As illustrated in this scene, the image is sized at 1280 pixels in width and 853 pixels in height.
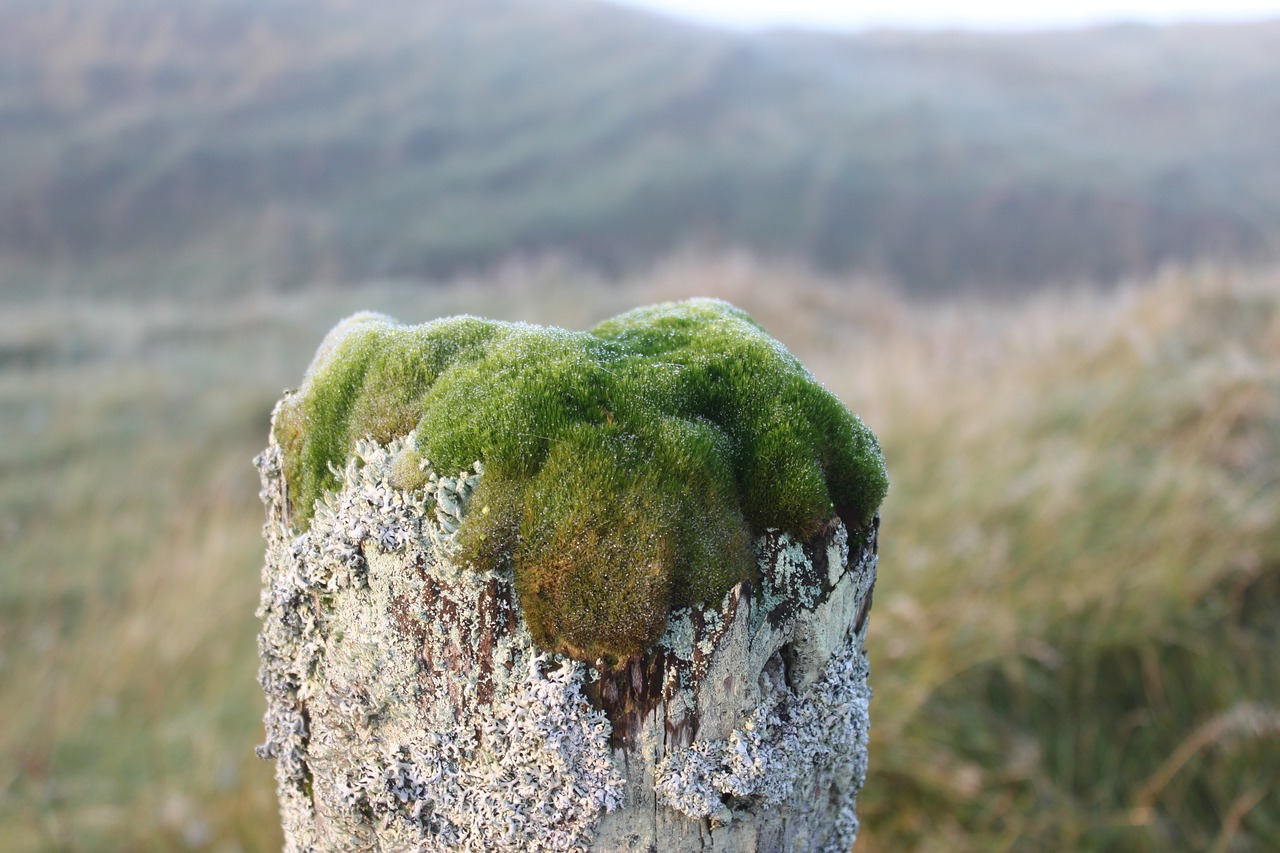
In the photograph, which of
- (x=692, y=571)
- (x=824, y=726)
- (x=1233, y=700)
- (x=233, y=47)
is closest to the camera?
(x=692, y=571)

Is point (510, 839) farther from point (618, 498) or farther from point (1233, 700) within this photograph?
point (1233, 700)

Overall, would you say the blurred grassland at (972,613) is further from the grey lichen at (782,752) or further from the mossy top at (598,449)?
the mossy top at (598,449)

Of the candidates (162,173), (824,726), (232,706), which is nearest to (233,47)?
(162,173)

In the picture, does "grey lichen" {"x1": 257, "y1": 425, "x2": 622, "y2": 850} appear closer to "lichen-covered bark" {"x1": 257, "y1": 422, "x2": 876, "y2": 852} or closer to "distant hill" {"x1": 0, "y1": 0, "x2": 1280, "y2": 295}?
"lichen-covered bark" {"x1": 257, "y1": 422, "x2": 876, "y2": 852}

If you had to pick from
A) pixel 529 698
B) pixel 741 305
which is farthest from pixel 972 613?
pixel 741 305

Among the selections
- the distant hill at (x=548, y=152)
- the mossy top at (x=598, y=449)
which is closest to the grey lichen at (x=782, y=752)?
the mossy top at (x=598, y=449)

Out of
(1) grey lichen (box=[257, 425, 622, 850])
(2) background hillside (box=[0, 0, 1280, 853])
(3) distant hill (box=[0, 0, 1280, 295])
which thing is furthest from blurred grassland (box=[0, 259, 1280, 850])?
(3) distant hill (box=[0, 0, 1280, 295])
